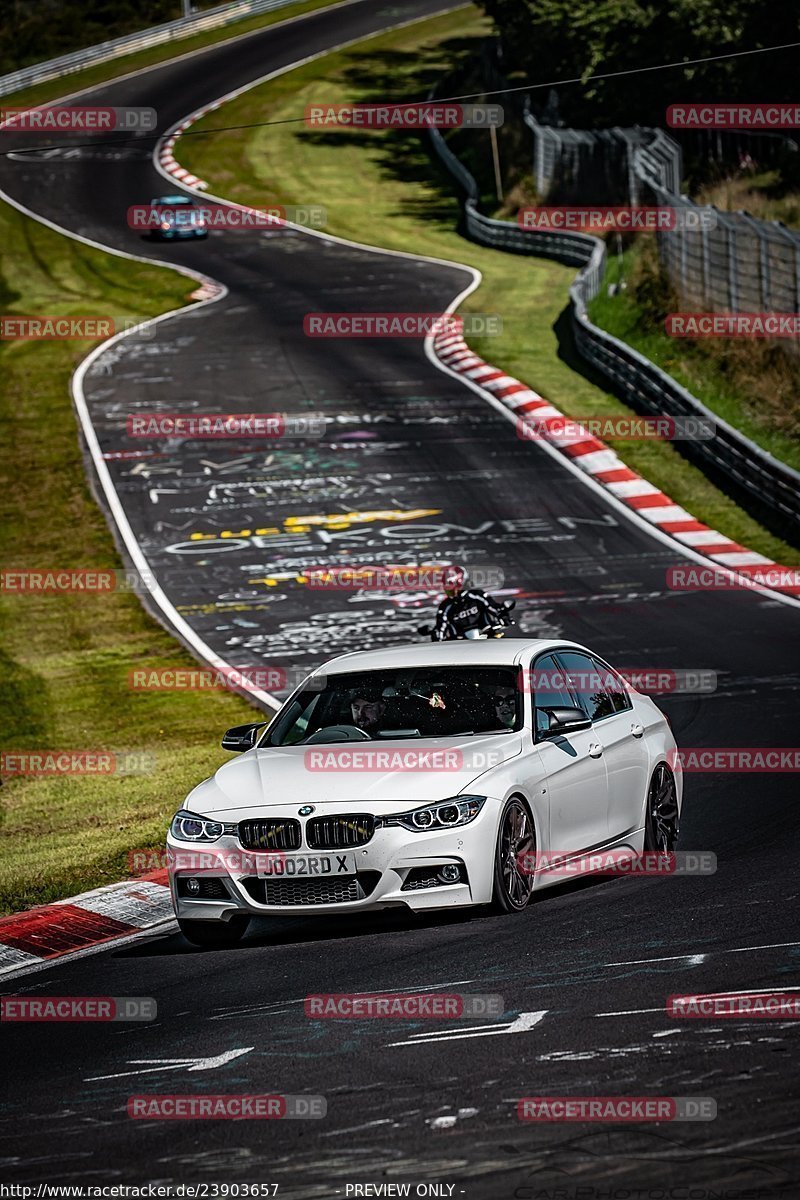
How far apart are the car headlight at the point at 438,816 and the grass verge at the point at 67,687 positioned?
3.55 meters

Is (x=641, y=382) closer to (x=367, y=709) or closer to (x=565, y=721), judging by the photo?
(x=367, y=709)

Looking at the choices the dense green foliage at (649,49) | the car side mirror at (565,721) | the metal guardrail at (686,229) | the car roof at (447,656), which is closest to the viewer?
the car side mirror at (565,721)

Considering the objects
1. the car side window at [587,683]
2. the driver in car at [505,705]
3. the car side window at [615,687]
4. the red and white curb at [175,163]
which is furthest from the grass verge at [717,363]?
the red and white curb at [175,163]

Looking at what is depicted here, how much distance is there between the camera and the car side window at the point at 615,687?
11398 millimetres

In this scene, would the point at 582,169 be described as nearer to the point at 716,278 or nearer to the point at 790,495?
Result: the point at 716,278

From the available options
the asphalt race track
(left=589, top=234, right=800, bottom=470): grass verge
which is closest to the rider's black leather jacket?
the asphalt race track

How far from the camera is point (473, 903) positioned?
30.7 ft

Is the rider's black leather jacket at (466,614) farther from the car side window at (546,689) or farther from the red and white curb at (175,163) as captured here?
the red and white curb at (175,163)

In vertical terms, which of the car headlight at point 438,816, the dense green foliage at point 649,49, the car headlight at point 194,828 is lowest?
the car headlight at point 194,828

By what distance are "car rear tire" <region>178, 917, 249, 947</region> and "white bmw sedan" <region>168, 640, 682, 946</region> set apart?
11 mm

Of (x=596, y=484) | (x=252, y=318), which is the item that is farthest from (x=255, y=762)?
(x=252, y=318)

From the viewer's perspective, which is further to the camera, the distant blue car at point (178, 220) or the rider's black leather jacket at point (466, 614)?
the distant blue car at point (178, 220)

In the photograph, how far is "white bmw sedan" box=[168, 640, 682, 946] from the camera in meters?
9.35

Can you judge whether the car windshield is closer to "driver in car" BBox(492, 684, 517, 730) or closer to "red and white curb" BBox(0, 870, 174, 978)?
"driver in car" BBox(492, 684, 517, 730)
